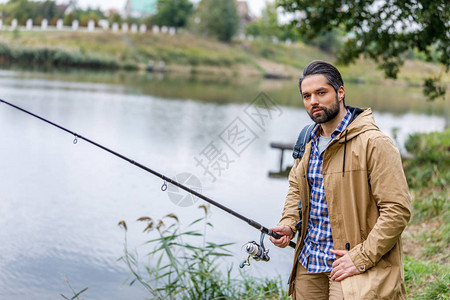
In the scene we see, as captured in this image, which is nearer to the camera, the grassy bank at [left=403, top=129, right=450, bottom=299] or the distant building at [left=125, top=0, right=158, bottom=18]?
the grassy bank at [left=403, top=129, right=450, bottom=299]

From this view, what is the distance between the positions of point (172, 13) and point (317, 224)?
94.0 m

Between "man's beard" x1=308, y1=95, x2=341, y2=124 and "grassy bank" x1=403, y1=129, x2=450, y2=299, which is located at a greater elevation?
"man's beard" x1=308, y1=95, x2=341, y2=124

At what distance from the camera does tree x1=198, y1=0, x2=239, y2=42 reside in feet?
275

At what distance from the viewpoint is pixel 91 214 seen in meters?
8.91

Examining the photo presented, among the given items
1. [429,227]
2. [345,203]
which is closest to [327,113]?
[345,203]

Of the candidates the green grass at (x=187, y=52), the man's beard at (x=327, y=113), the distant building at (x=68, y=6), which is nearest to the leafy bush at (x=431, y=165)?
the man's beard at (x=327, y=113)

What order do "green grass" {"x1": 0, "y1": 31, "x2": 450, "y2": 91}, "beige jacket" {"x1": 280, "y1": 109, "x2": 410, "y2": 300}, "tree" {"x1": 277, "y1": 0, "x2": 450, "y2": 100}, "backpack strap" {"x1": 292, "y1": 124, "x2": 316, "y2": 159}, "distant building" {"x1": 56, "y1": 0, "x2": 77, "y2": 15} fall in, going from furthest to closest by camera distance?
"distant building" {"x1": 56, "y1": 0, "x2": 77, "y2": 15}
"green grass" {"x1": 0, "y1": 31, "x2": 450, "y2": 91}
"tree" {"x1": 277, "y1": 0, "x2": 450, "y2": 100}
"backpack strap" {"x1": 292, "y1": 124, "x2": 316, "y2": 159}
"beige jacket" {"x1": 280, "y1": 109, "x2": 410, "y2": 300}

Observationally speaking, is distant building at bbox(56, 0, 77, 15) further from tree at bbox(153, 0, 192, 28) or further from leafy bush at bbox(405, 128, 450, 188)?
leafy bush at bbox(405, 128, 450, 188)

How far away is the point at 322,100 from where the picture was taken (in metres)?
2.83

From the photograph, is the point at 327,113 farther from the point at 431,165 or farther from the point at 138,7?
the point at 138,7

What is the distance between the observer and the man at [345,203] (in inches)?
102

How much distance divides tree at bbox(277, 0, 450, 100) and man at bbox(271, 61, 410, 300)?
674cm

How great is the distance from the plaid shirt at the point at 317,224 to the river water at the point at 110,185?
3097 mm

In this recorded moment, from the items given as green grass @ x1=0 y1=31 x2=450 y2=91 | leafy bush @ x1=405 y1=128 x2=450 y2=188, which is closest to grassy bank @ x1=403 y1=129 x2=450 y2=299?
leafy bush @ x1=405 y1=128 x2=450 y2=188
